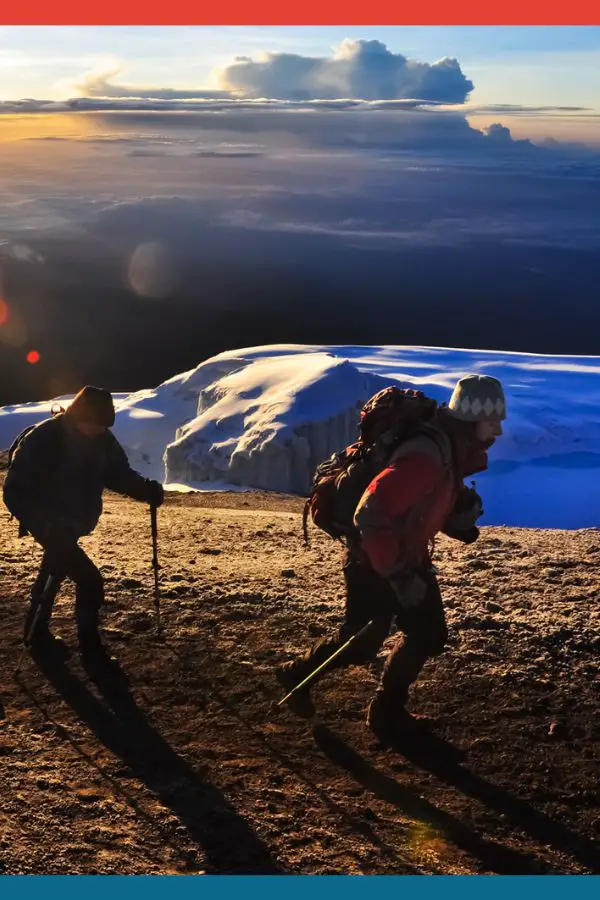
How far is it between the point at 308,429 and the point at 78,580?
4480 cm

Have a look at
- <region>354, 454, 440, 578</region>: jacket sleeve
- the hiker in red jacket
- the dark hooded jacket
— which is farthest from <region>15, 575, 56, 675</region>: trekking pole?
<region>354, 454, 440, 578</region>: jacket sleeve

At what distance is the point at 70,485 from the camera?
18.5 feet

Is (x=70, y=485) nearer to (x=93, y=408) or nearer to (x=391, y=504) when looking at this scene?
(x=93, y=408)

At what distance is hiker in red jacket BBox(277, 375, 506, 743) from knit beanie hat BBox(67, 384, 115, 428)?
69.2 inches

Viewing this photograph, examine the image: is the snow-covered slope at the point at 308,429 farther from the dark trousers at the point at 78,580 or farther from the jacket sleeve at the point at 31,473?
the jacket sleeve at the point at 31,473

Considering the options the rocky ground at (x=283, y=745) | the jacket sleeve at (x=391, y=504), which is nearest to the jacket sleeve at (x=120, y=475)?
the rocky ground at (x=283, y=745)

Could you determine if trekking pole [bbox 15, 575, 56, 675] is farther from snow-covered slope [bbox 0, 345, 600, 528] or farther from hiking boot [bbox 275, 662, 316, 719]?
snow-covered slope [bbox 0, 345, 600, 528]

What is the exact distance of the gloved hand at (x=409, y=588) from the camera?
440 centimetres

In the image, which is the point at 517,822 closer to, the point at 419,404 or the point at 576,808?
the point at 576,808

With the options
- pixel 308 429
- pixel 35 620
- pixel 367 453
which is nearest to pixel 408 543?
pixel 367 453

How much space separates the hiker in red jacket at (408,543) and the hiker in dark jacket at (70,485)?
137 centimetres

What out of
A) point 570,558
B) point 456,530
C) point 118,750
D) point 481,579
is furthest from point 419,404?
point 570,558

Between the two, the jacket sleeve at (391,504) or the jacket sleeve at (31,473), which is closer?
the jacket sleeve at (391,504)

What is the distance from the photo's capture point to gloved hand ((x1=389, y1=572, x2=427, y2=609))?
14.4ft
